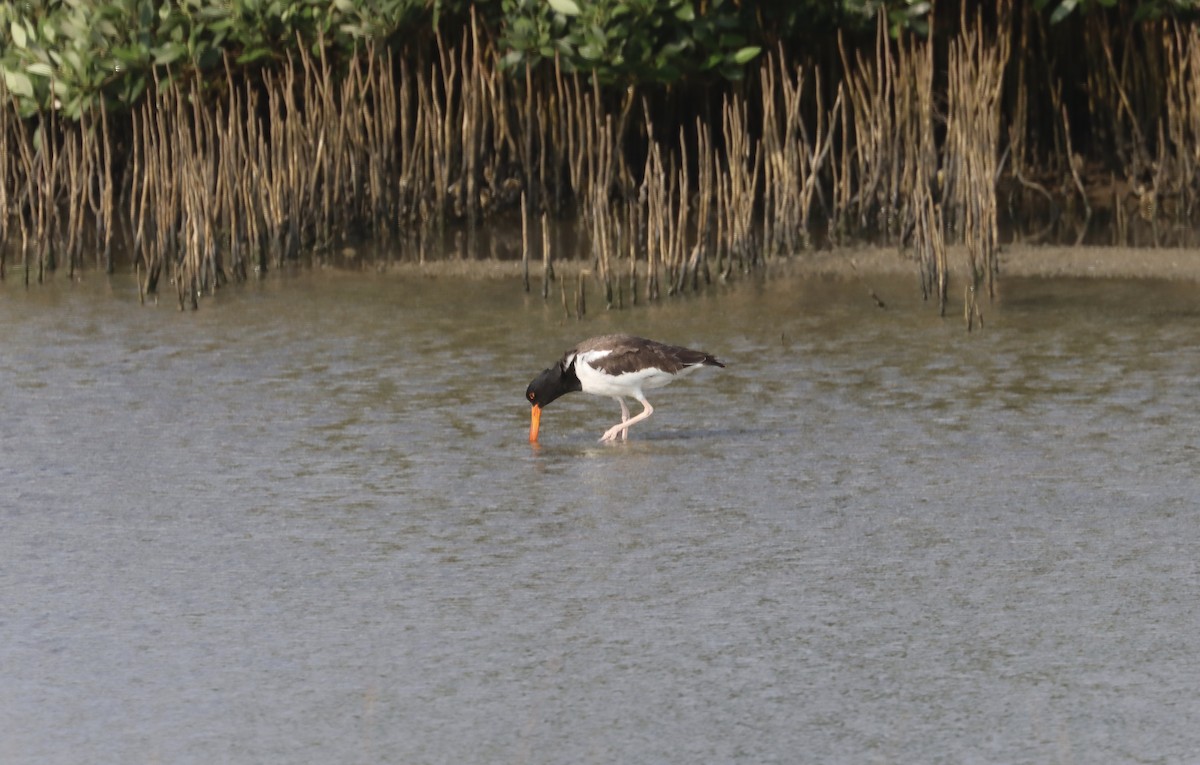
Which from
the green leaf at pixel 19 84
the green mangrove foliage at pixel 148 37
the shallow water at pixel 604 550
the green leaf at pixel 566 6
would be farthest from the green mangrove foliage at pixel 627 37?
the shallow water at pixel 604 550

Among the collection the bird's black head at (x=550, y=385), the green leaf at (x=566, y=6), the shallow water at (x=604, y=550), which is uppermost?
the green leaf at (x=566, y=6)

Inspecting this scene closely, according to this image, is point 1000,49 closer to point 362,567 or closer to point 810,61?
point 810,61

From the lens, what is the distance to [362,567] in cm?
653

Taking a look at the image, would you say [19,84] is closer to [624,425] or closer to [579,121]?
[579,121]

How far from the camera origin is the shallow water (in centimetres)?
506

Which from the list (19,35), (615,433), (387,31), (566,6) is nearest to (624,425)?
(615,433)

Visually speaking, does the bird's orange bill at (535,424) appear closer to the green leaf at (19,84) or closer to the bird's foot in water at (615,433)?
the bird's foot in water at (615,433)

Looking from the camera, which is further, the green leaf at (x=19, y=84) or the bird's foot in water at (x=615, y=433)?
the green leaf at (x=19, y=84)

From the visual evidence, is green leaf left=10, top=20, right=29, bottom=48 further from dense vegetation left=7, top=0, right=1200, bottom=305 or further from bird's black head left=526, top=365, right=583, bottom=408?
bird's black head left=526, top=365, right=583, bottom=408

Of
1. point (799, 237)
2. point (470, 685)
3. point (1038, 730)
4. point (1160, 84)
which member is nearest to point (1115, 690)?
point (1038, 730)

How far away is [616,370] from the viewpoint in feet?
28.9

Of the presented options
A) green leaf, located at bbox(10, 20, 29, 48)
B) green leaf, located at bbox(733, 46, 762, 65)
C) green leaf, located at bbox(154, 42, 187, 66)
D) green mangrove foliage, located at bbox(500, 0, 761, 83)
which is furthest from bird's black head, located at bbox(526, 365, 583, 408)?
green leaf, located at bbox(10, 20, 29, 48)

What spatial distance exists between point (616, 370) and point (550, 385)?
0.30m

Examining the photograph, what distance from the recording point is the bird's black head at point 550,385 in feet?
29.1
